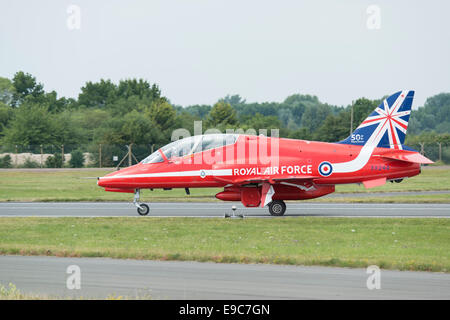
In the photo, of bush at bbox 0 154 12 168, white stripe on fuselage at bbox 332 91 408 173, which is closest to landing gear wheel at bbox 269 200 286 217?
white stripe on fuselage at bbox 332 91 408 173

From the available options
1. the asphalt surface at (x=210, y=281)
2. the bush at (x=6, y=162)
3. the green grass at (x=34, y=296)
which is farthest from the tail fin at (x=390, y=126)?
the bush at (x=6, y=162)

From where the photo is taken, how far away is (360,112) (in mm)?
81812

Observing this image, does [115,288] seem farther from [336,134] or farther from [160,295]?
[336,134]

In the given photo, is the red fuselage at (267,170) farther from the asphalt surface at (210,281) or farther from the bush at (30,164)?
the bush at (30,164)

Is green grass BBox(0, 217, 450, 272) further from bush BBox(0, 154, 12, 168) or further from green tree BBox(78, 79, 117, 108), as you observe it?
green tree BBox(78, 79, 117, 108)

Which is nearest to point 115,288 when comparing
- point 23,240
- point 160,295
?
point 160,295

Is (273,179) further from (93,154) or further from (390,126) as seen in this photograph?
(93,154)

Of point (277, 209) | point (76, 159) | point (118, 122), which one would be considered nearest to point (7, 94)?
point (118, 122)

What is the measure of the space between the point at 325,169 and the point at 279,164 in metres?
1.70

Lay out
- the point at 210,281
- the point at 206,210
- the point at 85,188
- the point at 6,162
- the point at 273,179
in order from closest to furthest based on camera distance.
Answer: the point at 210,281 → the point at 273,179 → the point at 206,210 → the point at 85,188 → the point at 6,162

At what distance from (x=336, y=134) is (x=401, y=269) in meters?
56.1

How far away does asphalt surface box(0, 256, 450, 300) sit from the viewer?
11.1m

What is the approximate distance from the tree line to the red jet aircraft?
88.2ft

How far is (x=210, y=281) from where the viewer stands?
12.3 meters
